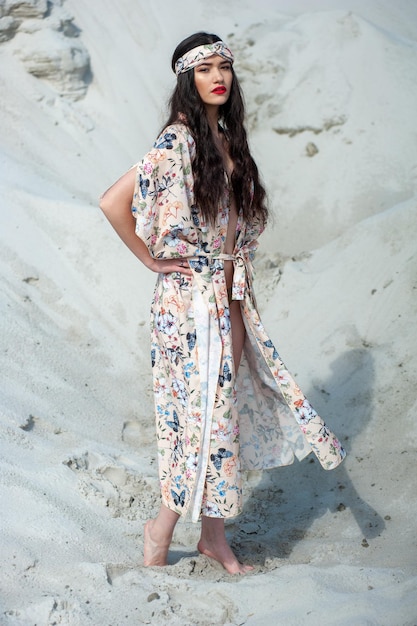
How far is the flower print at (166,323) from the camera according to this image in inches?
121

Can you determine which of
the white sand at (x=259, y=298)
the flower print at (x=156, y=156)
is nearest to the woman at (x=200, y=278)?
the flower print at (x=156, y=156)

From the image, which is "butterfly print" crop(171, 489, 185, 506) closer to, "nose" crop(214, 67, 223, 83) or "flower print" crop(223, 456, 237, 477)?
"flower print" crop(223, 456, 237, 477)

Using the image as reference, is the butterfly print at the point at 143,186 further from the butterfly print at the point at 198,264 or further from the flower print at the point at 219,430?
the flower print at the point at 219,430

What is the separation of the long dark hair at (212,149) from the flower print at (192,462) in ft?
2.63

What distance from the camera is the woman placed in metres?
A: 2.96

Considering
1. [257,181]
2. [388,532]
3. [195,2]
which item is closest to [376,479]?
[388,532]

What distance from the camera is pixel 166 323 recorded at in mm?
3098

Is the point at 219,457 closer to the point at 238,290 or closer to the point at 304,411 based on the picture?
the point at 304,411

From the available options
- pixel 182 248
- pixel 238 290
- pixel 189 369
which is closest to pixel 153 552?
pixel 189 369

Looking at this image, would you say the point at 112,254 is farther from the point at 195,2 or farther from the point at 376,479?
the point at 195,2

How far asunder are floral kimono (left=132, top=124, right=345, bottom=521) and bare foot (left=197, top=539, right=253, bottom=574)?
0.26 metres

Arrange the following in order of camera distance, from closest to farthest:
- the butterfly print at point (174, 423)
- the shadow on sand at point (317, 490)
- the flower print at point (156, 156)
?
the flower print at point (156, 156)
the butterfly print at point (174, 423)
the shadow on sand at point (317, 490)

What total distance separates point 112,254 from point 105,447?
182 centimetres

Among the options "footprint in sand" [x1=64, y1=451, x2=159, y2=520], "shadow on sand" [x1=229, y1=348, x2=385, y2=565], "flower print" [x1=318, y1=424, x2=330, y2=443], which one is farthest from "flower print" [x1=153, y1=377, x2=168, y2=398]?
"shadow on sand" [x1=229, y1=348, x2=385, y2=565]
